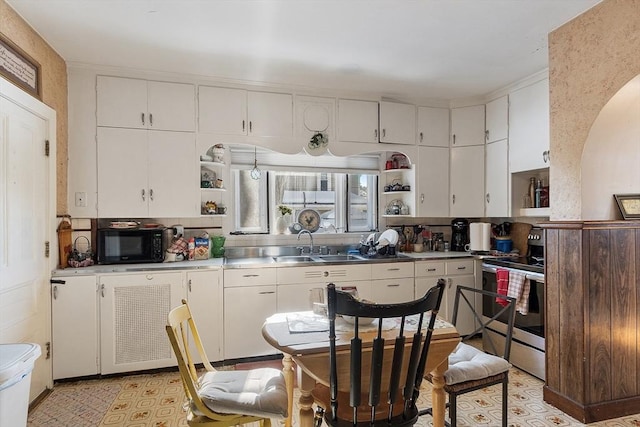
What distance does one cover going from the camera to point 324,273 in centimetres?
340

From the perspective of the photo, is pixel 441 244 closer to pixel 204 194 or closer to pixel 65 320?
pixel 204 194

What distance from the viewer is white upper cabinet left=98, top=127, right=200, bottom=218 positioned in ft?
10.4

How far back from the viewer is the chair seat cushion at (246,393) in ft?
5.27

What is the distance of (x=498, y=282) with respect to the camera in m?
3.27

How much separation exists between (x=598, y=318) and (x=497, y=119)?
7.23ft

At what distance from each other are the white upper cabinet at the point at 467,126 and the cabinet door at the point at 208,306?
2.86 metres

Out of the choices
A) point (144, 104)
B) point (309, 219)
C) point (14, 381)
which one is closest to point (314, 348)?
point (14, 381)

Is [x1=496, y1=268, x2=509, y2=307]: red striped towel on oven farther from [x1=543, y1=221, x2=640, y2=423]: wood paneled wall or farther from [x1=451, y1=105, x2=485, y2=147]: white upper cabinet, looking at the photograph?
[x1=451, y1=105, x2=485, y2=147]: white upper cabinet

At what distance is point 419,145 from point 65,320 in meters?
3.57

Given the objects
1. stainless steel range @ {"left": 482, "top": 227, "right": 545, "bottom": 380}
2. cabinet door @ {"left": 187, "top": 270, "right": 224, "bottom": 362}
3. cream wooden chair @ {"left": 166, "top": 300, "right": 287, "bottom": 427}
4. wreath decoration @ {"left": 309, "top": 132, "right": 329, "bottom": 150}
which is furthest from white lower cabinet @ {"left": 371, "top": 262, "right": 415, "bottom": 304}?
cream wooden chair @ {"left": 166, "top": 300, "right": 287, "bottom": 427}

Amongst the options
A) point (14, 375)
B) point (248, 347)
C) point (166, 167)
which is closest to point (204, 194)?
point (166, 167)

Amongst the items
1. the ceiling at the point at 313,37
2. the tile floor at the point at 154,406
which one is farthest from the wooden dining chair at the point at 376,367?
the ceiling at the point at 313,37

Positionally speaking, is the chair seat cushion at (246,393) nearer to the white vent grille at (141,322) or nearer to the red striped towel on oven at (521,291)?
the white vent grille at (141,322)

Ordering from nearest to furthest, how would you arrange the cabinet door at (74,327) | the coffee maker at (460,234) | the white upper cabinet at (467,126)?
the cabinet door at (74,327) < the white upper cabinet at (467,126) < the coffee maker at (460,234)
